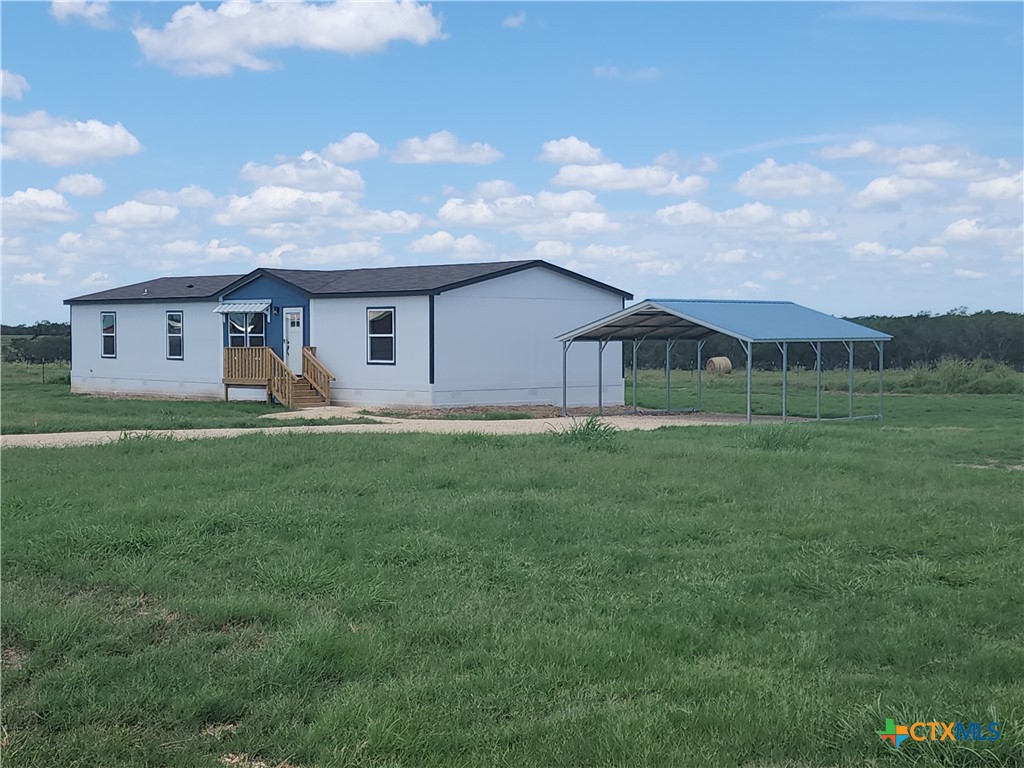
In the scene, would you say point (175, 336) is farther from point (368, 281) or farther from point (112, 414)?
point (112, 414)

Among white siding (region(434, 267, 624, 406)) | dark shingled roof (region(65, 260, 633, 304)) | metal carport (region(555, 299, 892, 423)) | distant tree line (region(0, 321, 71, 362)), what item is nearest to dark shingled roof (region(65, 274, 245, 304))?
dark shingled roof (region(65, 260, 633, 304))

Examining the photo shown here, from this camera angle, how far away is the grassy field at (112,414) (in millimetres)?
17875

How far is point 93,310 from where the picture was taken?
31828 mm

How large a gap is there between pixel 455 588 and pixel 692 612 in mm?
1457

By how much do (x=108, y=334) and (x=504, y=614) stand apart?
91.6 ft

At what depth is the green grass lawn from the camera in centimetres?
462

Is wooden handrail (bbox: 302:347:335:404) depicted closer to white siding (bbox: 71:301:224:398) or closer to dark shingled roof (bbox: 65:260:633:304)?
dark shingled roof (bbox: 65:260:633:304)

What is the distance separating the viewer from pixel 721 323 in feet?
69.4

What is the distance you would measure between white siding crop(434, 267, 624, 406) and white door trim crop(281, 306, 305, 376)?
4363mm

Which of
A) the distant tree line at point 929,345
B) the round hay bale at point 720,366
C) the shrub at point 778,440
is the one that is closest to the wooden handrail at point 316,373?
the shrub at point 778,440

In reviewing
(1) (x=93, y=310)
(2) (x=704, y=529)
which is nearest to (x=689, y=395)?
(1) (x=93, y=310)

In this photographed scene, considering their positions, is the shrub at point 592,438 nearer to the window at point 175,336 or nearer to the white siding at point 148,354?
the white siding at point 148,354

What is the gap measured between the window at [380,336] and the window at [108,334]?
33.2 ft

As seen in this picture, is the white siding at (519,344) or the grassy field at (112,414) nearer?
the grassy field at (112,414)
